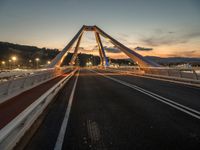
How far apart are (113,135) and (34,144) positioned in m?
1.86

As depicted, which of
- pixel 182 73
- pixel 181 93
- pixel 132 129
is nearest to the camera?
pixel 132 129

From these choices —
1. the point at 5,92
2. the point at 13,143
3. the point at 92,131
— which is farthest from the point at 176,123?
the point at 5,92

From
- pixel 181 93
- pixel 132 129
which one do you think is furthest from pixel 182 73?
pixel 132 129

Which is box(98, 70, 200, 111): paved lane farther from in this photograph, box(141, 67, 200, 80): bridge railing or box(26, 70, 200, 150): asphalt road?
box(141, 67, 200, 80): bridge railing

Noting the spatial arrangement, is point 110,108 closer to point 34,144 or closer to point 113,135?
point 113,135

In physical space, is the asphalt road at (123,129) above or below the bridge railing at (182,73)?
below

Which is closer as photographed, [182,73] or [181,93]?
[181,93]

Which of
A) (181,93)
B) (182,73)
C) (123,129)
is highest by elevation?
(182,73)

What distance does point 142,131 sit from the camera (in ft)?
16.0

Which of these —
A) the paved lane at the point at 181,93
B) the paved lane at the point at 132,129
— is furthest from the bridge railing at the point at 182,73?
the paved lane at the point at 132,129

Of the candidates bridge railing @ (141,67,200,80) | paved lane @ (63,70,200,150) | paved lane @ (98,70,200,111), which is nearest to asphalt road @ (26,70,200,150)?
paved lane @ (63,70,200,150)

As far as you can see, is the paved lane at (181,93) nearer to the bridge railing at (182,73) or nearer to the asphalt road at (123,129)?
the asphalt road at (123,129)

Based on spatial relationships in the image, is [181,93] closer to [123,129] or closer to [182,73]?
[123,129]

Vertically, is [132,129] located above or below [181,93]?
above
